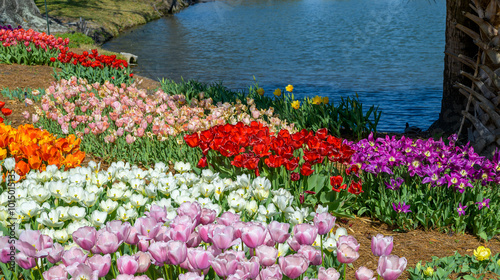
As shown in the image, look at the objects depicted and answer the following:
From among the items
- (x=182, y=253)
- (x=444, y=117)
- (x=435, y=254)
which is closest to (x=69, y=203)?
(x=182, y=253)

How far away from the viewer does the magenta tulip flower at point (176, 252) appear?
1.85 meters

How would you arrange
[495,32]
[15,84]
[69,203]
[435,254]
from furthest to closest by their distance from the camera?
[15,84], [495,32], [435,254], [69,203]

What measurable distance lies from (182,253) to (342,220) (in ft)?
7.75

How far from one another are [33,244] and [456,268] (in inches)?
99.9

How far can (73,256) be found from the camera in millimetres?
1933

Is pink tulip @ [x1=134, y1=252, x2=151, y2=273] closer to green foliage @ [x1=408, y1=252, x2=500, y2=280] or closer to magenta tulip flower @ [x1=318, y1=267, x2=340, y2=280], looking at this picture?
magenta tulip flower @ [x1=318, y1=267, x2=340, y2=280]

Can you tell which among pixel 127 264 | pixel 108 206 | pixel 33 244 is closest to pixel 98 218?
pixel 108 206

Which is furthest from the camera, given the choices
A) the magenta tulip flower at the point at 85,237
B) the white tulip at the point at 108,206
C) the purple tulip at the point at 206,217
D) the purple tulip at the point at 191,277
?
the white tulip at the point at 108,206

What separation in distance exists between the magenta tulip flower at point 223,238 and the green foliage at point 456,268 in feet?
4.77

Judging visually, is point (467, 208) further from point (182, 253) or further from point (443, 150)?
point (182, 253)

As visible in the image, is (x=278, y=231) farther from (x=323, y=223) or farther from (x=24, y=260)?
(x=24, y=260)

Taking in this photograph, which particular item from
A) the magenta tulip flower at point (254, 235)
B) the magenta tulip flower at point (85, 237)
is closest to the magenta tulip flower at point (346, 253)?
the magenta tulip flower at point (254, 235)

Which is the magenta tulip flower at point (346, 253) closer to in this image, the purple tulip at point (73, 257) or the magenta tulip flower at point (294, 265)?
the magenta tulip flower at point (294, 265)

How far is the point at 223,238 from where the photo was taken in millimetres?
1948
